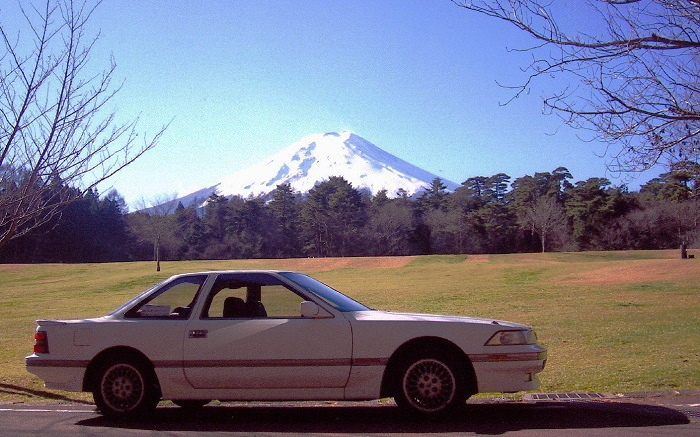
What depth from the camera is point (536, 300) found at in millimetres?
25625

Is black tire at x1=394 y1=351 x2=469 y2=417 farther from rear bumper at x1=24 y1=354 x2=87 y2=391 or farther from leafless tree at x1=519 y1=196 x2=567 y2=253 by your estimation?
leafless tree at x1=519 y1=196 x2=567 y2=253

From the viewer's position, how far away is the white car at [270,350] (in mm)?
6586

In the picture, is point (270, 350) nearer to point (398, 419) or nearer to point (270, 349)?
point (270, 349)

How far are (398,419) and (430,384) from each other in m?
0.56

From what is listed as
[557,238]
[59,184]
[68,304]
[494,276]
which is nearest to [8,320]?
[68,304]

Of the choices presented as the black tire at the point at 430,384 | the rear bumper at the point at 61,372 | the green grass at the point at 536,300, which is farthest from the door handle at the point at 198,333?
the green grass at the point at 536,300

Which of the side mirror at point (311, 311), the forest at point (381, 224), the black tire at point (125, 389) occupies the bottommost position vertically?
the black tire at point (125, 389)

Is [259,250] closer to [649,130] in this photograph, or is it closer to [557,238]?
[557,238]

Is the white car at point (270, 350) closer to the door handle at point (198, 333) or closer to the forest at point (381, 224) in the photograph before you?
the door handle at point (198, 333)

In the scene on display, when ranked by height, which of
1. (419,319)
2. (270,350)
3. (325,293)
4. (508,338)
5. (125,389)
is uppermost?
(325,293)

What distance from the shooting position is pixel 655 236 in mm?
66375

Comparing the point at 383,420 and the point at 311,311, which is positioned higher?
the point at 311,311

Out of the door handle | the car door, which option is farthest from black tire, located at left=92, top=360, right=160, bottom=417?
the door handle

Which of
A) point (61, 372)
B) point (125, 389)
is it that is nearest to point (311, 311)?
point (125, 389)
